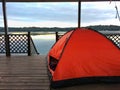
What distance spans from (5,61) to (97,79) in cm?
336

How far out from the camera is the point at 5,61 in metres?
7.44

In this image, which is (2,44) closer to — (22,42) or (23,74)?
(22,42)

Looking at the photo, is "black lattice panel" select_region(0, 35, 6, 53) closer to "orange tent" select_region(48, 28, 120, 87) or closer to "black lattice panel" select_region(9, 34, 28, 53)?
"black lattice panel" select_region(9, 34, 28, 53)

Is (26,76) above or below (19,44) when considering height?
below

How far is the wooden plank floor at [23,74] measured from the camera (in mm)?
4781

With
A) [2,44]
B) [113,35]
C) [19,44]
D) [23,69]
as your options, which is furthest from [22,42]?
[113,35]

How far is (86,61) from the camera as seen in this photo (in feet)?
15.8

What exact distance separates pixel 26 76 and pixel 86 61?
131cm

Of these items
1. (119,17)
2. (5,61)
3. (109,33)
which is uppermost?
(119,17)

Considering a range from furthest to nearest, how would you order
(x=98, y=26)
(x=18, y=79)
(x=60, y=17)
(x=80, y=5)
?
1. (x=60, y=17)
2. (x=98, y=26)
3. (x=80, y=5)
4. (x=18, y=79)

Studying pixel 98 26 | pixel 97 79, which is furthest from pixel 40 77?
pixel 98 26

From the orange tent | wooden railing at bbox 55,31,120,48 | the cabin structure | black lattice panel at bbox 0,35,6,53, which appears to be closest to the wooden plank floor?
the cabin structure

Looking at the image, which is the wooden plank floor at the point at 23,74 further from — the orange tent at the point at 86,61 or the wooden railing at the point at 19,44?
the wooden railing at the point at 19,44

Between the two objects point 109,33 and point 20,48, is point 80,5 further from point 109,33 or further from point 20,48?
point 20,48
